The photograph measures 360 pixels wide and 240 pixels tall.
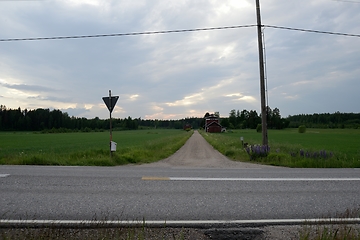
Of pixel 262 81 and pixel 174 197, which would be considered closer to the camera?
pixel 174 197

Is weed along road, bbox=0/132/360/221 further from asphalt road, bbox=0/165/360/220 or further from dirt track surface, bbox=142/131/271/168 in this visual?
dirt track surface, bbox=142/131/271/168

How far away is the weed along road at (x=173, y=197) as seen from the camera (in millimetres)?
4668

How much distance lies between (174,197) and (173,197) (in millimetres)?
Result: 22

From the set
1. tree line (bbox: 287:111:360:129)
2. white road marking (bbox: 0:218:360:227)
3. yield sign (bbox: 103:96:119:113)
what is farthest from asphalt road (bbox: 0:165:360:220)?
tree line (bbox: 287:111:360:129)

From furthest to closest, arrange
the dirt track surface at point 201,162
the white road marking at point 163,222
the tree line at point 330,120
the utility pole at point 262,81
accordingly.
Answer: the tree line at point 330,120, the utility pole at point 262,81, the dirt track surface at point 201,162, the white road marking at point 163,222

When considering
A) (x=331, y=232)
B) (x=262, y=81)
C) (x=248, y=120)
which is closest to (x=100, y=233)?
(x=331, y=232)

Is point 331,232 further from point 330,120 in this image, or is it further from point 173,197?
point 330,120

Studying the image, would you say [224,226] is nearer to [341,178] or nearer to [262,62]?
[341,178]

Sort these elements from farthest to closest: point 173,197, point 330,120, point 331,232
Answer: point 330,120
point 173,197
point 331,232

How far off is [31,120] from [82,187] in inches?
5016

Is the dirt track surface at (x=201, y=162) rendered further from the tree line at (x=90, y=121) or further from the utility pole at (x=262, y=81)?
the tree line at (x=90, y=121)

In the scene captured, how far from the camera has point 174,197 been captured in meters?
5.59

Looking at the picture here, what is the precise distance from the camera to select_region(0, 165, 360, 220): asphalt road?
468 centimetres

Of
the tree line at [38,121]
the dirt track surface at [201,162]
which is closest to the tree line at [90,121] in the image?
the tree line at [38,121]
